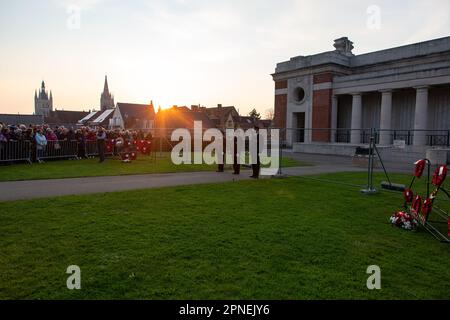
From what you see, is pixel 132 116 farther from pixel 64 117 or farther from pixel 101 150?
pixel 101 150

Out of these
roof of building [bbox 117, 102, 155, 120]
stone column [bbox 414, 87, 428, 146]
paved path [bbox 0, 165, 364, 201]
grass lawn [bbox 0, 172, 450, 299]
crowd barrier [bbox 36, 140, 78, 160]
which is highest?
roof of building [bbox 117, 102, 155, 120]

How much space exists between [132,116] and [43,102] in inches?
3325

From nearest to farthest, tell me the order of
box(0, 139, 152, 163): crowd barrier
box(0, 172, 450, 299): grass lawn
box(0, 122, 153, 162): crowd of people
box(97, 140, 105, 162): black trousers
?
box(0, 172, 450, 299): grass lawn, box(0, 139, 152, 163): crowd barrier, box(0, 122, 153, 162): crowd of people, box(97, 140, 105, 162): black trousers

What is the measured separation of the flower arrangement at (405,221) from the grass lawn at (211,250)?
0.19 meters

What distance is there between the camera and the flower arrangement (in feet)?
22.4

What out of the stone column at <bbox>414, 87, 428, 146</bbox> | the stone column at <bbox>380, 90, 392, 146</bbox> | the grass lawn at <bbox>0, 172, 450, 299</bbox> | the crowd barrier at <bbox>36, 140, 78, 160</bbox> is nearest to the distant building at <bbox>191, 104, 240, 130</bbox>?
the stone column at <bbox>380, 90, 392, 146</bbox>

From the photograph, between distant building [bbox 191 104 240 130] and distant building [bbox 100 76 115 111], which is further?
distant building [bbox 100 76 115 111]

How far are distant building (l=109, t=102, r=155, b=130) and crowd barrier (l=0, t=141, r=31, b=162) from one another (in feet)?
192

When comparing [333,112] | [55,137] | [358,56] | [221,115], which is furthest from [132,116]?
[55,137]

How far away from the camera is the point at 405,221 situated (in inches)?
271

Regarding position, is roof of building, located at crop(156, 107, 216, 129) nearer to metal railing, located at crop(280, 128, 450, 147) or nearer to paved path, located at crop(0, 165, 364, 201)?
metal railing, located at crop(280, 128, 450, 147)

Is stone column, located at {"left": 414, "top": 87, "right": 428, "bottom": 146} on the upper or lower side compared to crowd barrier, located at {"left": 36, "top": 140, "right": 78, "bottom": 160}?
upper

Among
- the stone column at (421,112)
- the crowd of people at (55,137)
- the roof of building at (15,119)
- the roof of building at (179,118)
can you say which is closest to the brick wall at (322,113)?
the stone column at (421,112)
